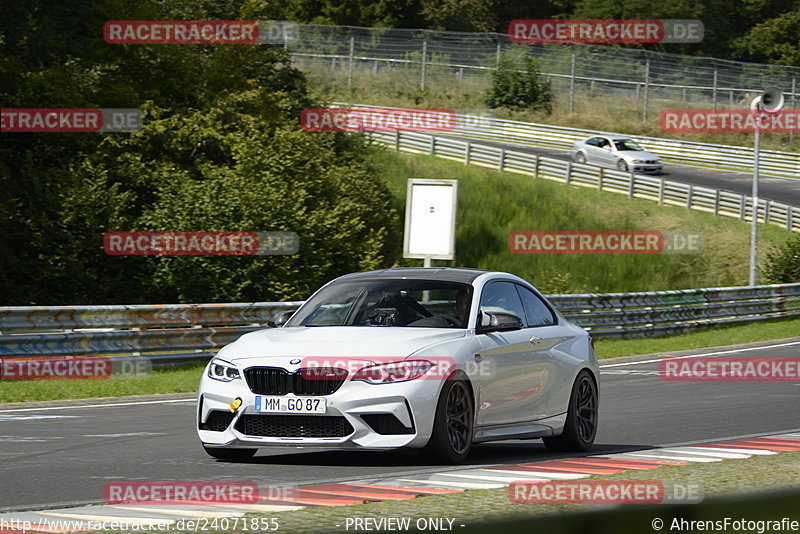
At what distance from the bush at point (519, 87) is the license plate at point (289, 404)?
5993 centimetres

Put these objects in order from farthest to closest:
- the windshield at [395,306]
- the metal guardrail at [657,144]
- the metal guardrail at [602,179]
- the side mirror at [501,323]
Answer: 1. the metal guardrail at [657,144]
2. the metal guardrail at [602,179]
3. the windshield at [395,306]
4. the side mirror at [501,323]

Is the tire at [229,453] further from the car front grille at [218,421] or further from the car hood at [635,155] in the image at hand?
the car hood at [635,155]

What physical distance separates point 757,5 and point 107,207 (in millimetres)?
68960

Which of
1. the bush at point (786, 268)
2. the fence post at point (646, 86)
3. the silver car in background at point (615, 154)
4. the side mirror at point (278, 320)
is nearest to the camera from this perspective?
the side mirror at point (278, 320)

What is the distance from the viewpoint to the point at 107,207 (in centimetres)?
3089

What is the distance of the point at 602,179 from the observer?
50.1 meters

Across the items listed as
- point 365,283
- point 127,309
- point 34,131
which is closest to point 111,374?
point 127,309

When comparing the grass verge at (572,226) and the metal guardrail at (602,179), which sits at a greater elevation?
the metal guardrail at (602,179)

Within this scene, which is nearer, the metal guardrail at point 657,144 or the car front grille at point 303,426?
the car front grille at point 303,426

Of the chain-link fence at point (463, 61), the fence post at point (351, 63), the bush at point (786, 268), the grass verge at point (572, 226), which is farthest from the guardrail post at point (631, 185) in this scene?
the fence post at point (351, 63)

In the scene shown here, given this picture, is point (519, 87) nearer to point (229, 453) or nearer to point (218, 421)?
point (229, 453)

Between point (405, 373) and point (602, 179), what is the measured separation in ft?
137

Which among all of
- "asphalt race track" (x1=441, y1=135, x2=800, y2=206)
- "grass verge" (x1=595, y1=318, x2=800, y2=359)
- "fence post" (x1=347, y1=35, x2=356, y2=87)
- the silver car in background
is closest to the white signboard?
"grass verge" (x1=595, y1=318, x2=800, y2=359)

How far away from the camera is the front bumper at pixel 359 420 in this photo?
895 centimetres
